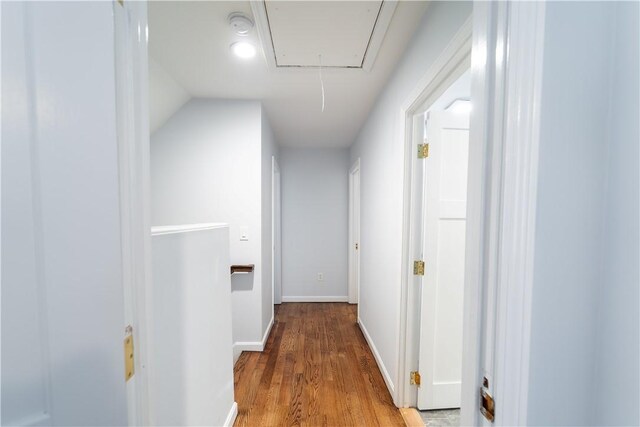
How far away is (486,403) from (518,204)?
44 cm

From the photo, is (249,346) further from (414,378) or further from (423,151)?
(423,151)

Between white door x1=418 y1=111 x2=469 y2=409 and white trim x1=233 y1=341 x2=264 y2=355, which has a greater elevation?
white door x1=418 y1=111 x2=469 y2=409

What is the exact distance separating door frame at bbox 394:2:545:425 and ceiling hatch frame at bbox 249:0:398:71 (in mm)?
863

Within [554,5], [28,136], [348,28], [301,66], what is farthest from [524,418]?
[301,66]

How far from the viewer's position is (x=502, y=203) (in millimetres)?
486

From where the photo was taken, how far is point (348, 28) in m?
1.34

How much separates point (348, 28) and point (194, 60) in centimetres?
110

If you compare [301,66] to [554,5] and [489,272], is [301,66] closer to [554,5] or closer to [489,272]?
[554,5]

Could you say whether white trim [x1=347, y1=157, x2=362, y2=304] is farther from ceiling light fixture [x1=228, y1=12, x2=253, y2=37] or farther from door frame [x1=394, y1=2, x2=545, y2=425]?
door frame [x1=394, y1=2, x2=545, y2=425]

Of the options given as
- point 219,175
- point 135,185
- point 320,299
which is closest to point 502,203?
point 135,185

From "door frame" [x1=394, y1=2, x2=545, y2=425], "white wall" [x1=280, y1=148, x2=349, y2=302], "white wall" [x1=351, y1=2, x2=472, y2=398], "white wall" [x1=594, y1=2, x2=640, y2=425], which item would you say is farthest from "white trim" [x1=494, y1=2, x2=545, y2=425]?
"white wall" [x1=280, y1=148, x2=349, y2=302]

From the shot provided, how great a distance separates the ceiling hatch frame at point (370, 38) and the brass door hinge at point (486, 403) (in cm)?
155

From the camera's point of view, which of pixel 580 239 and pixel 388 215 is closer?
pixel 580 239

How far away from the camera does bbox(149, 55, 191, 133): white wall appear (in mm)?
1746
